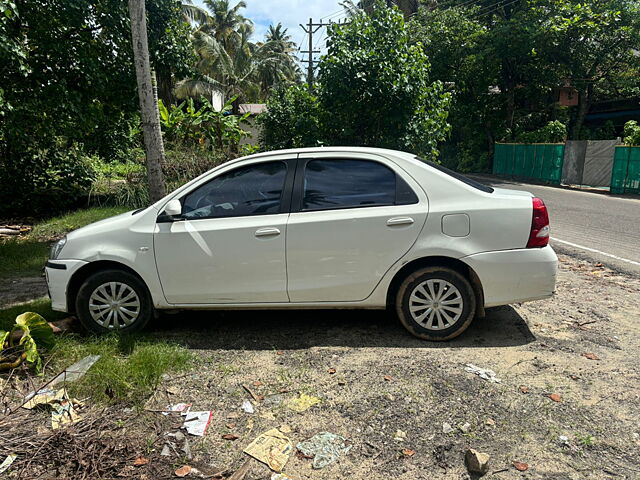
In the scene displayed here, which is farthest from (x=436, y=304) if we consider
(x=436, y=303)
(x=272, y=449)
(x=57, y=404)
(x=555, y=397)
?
(x=57, y=404)

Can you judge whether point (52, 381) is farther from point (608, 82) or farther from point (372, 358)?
point (608, 82)

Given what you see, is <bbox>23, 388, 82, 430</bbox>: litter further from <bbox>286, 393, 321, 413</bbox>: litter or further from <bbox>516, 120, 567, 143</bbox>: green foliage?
<bbox>516, 120, 567, 143</bbox>: green foliage

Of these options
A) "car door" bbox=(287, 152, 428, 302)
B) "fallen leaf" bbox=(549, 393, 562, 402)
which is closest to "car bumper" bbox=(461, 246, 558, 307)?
"car door" bbox=(287, 152, 428, 302)

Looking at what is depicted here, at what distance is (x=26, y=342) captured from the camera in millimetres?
3947

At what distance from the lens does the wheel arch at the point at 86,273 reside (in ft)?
14.8

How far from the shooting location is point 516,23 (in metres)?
24.6

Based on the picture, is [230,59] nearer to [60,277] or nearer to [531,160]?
[531,160]

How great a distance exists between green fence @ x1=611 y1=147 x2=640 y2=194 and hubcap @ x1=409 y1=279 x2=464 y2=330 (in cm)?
1763

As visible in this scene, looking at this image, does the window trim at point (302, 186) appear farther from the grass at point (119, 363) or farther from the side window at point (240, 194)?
the grass at point (119, 363)

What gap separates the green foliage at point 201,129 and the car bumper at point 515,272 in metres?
12.1

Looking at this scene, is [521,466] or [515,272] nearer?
[521,466]

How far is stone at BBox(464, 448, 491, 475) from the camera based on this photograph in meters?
2.72

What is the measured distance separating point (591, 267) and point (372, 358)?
465cm

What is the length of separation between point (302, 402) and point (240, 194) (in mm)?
1961
